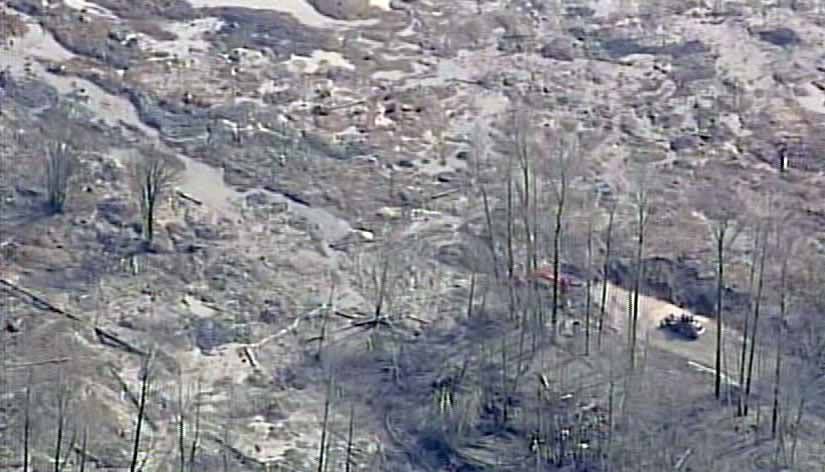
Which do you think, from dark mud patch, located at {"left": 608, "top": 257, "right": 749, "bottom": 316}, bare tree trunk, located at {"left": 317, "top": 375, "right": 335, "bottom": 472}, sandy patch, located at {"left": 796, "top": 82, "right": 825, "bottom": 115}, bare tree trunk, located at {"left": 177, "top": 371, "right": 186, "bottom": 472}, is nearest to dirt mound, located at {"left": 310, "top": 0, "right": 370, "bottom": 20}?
sandy patch, located at {"left": 796, "top": 82, "right": 825, "bottom": 115}

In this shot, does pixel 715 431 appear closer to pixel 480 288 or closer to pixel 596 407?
pixel 596 407

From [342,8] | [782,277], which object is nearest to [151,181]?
[342,8]

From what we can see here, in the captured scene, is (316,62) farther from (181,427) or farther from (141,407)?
(181,427)

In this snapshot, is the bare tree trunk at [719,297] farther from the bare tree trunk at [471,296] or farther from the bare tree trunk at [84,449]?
the bare tree trunk at [84,449]

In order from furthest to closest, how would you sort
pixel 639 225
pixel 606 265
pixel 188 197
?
pixel 188 197
pixel 639 225
pixel 606 265

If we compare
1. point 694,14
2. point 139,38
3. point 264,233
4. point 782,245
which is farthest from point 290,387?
point 694,14

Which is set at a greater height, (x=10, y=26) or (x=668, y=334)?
(x=10, y=26)
